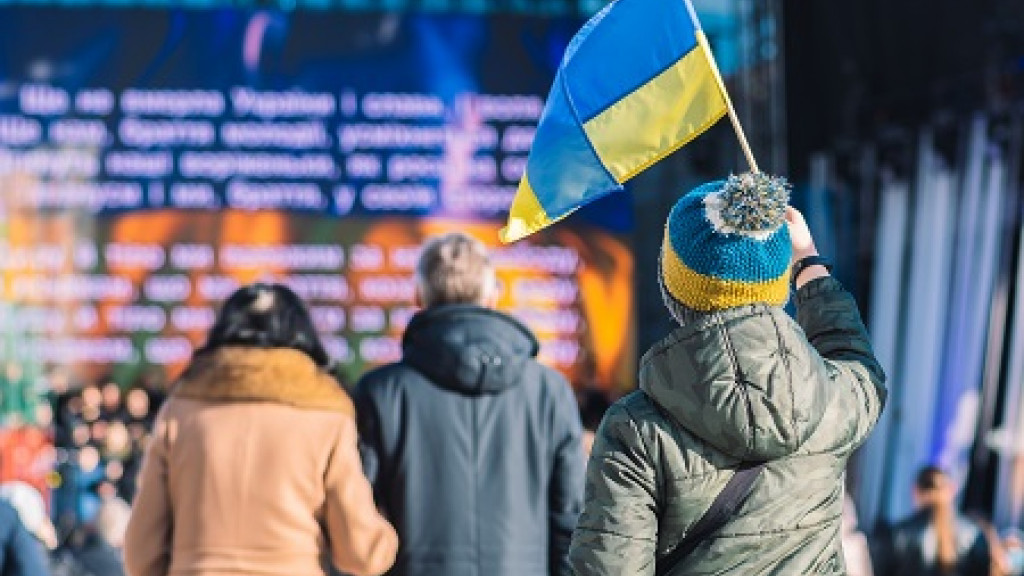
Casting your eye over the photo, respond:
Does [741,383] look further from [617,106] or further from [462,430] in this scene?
[462,430]

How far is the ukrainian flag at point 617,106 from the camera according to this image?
3186mm

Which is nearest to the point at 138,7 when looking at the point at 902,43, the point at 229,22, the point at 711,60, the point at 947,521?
the point at 229,22

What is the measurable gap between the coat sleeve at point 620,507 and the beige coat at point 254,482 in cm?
159

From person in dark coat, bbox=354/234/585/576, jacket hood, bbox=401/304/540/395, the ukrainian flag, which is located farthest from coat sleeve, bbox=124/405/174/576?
the ukrainian flag

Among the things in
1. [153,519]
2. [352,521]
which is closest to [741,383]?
[352,521]

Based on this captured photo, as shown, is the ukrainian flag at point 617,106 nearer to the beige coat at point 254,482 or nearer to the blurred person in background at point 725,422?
the blurred person in background at point 725,422

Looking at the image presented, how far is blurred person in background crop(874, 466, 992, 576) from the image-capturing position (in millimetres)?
7090

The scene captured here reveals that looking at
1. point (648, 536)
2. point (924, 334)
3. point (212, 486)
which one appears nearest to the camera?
point (648, 536)

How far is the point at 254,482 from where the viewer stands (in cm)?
412

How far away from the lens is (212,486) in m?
4.11

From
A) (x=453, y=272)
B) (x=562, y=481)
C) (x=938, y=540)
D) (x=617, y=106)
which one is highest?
(x=617, y=106)

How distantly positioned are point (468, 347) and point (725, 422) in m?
1.90

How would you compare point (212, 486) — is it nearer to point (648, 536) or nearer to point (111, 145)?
point (648, 536)

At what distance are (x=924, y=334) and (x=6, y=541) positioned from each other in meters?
7.44
